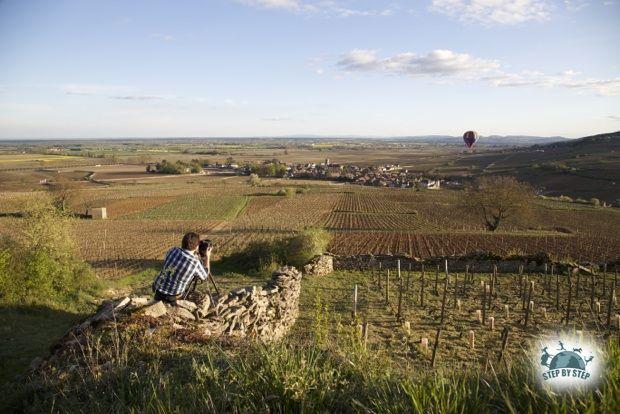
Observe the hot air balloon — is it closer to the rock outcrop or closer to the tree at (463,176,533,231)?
the tree at (463,176,533,231)

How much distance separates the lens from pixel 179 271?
23.8ft

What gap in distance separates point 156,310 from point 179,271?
30.2 inches

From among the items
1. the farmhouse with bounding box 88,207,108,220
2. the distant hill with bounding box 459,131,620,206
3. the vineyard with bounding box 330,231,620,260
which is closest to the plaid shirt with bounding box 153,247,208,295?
the vineyard with bounding box 330,231,620,260

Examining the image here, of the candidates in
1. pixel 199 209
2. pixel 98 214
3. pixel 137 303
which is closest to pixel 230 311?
pixel 137 303

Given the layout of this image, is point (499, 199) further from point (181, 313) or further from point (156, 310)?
point (156, 310)

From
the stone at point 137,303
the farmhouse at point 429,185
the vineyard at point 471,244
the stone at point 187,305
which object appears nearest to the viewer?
the stone at point 137,303

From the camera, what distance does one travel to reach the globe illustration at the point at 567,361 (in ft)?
11.6

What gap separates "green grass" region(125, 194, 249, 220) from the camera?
177 ft

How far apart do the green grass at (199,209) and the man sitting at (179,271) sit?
149ft

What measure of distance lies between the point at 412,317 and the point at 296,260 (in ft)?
32.9

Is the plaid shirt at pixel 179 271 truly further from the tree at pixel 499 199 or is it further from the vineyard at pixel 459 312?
the tree at pixel 499 199

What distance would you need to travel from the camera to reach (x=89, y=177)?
104125 millimetres

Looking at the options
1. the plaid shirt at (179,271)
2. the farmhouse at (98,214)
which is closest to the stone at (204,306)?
the plaid shirt at (179,271)

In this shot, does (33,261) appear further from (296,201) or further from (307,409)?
(296,201)
